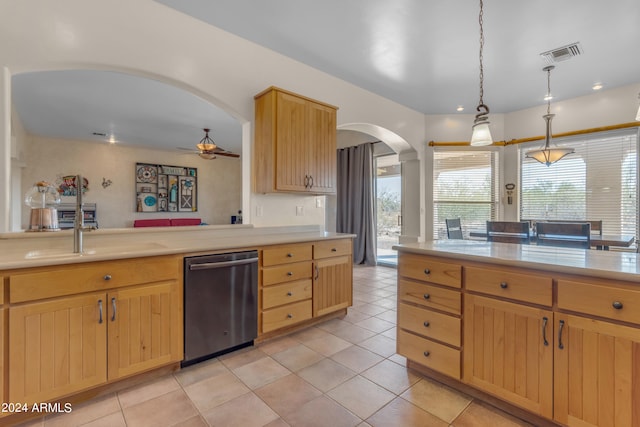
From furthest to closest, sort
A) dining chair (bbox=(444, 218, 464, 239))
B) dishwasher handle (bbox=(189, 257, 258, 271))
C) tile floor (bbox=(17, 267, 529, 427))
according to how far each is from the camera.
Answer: dining chair (bbox=(444, 218, 464, 239))
dishwasher handle (bbox=(189, 257, 258, 271))
tile floor (bbox=(17, 267, 529, 427))

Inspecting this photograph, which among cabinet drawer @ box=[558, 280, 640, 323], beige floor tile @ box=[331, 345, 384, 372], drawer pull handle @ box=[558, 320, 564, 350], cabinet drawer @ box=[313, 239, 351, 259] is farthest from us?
cabinet drawer @ box=[313, 239, 351, 259]

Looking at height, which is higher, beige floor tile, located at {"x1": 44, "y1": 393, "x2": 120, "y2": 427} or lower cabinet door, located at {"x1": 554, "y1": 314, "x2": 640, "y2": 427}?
lower cabinet door, located at {"x1": 554, "y1": 314, "x2": 640, "y2": 427}

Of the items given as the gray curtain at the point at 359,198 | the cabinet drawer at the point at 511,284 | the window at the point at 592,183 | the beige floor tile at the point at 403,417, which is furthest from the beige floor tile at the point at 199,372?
the window at the point at 592,183

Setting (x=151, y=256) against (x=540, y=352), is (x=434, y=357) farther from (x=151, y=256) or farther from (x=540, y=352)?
(x=151, y=256)

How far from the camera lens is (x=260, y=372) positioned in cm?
212

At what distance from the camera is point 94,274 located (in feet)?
5.64

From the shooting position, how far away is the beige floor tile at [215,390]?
5.87ft

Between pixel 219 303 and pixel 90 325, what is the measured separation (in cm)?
77

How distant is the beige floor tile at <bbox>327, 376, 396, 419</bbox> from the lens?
1.74 meters

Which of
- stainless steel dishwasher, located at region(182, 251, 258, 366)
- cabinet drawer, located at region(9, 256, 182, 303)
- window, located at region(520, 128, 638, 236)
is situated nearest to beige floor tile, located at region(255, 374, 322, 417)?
stainless steel dishwasher, located at region(182, 251, 258, 366)

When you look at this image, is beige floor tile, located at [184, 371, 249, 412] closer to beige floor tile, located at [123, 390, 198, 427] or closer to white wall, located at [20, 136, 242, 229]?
beige floor tile, located at [123, 390, 198, 427]

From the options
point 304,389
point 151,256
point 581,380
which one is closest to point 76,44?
point 151,256

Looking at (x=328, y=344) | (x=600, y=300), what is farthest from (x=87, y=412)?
(x=600, y=300)

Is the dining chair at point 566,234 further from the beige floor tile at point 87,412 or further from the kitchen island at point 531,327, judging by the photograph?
the beige floor tile at point 87,412
